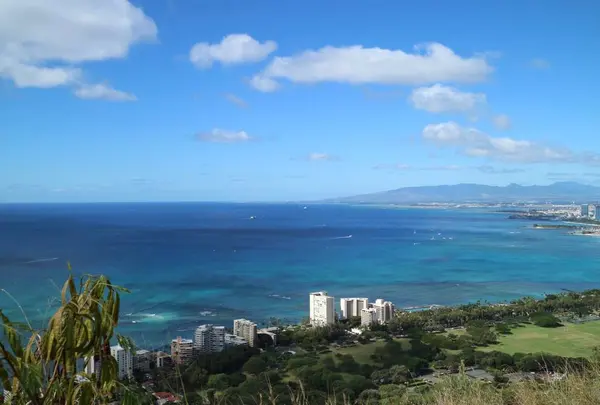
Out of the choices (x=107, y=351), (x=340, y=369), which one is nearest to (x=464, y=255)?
(x=340, y=369)

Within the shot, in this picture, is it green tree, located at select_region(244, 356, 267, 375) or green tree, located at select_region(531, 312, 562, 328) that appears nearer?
green tree, located at select_region(244, 356, 267, 375)

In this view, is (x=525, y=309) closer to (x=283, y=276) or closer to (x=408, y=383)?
(x=408, y=383)

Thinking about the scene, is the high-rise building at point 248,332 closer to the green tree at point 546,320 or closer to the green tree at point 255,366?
the green tree at point 255,366

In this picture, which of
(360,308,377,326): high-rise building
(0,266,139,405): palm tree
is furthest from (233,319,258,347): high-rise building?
(0,266,139,405): palm tree

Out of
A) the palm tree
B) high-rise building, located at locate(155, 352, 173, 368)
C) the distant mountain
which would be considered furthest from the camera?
the distant mountain

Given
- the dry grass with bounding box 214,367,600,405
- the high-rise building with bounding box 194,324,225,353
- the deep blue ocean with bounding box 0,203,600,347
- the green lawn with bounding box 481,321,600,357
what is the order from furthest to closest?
the deep blue ocean with bounding box 0,203,600,347 → the green lawn with bounding box 481,321,600,357 → the high-rise building with bounding box 194,324,225,353 → the dry grass with bounding box 214,367,600,405

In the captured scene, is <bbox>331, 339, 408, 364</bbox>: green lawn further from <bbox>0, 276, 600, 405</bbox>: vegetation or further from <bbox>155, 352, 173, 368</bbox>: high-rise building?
<bbox>155, 352, 173, 368</bbox>: high-rise building

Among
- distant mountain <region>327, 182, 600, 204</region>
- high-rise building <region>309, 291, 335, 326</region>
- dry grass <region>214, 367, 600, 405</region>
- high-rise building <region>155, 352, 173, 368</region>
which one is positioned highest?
distant mountain <region>327, 182, 600, 204</region>
